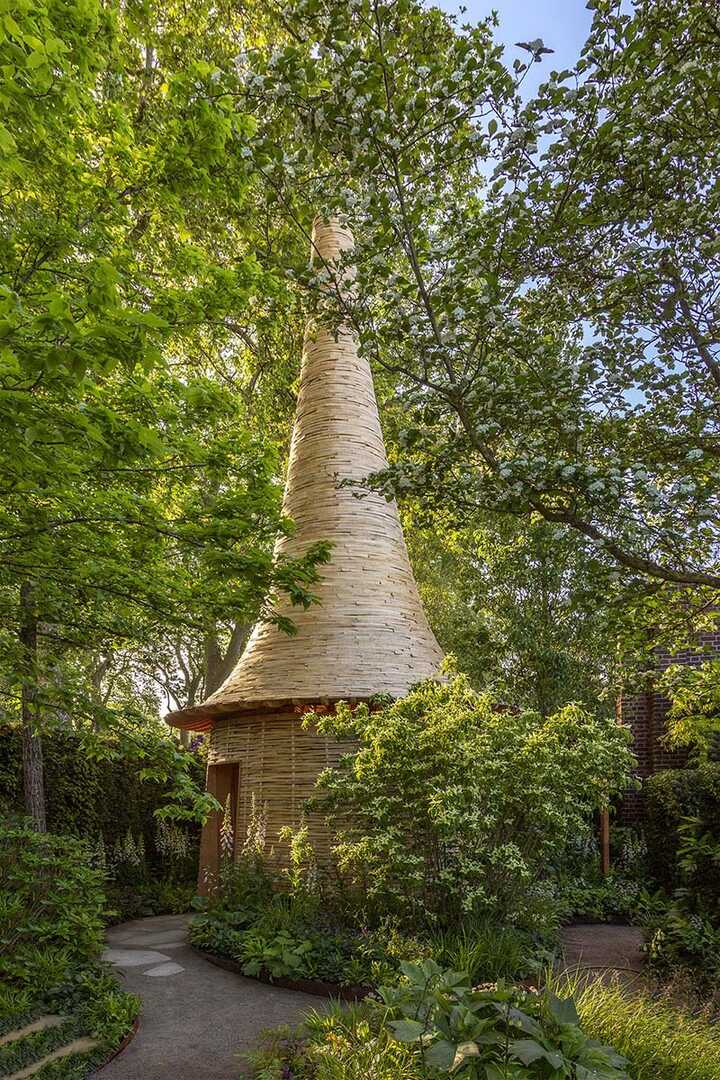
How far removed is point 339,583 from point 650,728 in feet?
27.0

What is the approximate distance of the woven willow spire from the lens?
8633 mm

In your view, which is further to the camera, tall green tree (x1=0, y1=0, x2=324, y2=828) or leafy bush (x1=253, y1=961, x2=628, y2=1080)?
tall green tree (x1=0, y1=0, x2=324, y2=828)

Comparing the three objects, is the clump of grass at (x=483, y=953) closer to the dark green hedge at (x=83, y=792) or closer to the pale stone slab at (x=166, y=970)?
the pale stone slab at (x=166, y=970)

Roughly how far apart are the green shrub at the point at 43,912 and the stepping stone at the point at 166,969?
115cm

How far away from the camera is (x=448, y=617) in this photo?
15828 mm

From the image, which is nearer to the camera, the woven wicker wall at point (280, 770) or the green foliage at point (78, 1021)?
the green foliage at point (78, 1021)

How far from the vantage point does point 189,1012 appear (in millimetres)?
5945

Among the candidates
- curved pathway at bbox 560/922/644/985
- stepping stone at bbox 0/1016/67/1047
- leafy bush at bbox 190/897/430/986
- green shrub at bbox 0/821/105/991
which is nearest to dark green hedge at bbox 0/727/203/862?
green shrub at bbox 0/821/105/991

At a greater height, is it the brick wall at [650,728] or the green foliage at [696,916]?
the brick wall at [650,728]

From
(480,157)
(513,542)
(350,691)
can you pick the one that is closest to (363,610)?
(350,691)

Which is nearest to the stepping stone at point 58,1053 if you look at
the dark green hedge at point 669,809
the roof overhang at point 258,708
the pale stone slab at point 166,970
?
the pale stone slab at point 166,970

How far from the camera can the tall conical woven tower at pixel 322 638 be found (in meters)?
8.38

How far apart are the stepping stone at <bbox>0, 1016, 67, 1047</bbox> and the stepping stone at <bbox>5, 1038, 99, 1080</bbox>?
21 centimetres

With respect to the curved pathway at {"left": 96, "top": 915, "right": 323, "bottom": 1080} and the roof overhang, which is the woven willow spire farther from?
the curved pathway at {"left": 96, "top": 915, "right": 323, "bottom": 1080}
